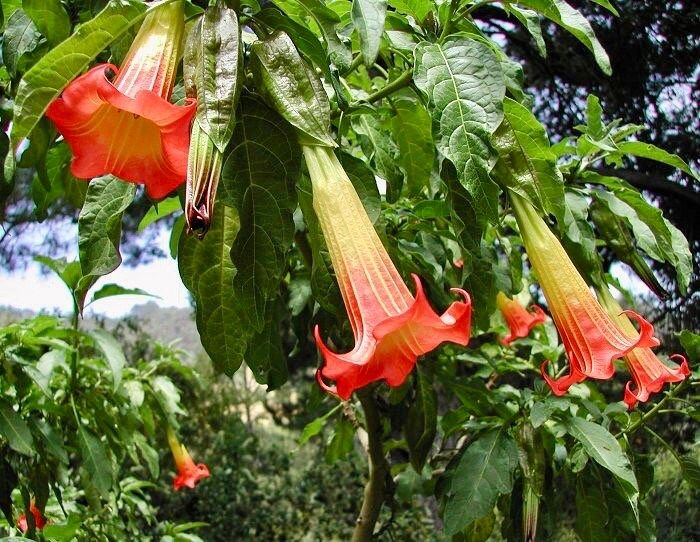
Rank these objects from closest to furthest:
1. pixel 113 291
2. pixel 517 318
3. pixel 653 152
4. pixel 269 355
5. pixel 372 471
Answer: pixel 269 355, pixel 653 152, pixel 372 471, pixel 113 291, pixel 517 318

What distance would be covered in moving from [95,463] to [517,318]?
3.26 ft

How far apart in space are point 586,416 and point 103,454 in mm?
967

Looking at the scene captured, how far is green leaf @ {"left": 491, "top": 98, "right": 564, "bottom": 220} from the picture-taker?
737 mm

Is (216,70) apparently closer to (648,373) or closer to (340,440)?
(648,373)

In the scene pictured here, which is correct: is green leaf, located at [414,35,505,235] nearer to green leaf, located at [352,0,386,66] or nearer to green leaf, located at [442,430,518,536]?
green leaf, located at [352,0,386,66]

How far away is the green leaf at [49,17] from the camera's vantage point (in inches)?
29.4

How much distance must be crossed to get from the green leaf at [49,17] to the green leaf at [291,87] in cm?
24

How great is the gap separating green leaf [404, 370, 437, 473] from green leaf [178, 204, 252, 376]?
1.93 ft

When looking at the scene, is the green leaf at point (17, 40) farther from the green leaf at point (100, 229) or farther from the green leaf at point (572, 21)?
the green leaf at point (572, 21)

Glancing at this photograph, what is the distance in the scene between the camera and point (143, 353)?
214 inches

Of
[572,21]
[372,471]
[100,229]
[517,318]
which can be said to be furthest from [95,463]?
[572,21]

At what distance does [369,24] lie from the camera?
68 cm

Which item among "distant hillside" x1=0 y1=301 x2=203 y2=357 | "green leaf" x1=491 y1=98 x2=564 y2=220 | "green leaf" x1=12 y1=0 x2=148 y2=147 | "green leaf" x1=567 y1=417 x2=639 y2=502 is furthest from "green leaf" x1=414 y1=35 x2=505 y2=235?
"distant hillside" x1=0 y1=301 x2=203 y2=357

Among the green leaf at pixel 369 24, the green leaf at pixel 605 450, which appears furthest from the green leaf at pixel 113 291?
the green leaf at pixel 369 24
